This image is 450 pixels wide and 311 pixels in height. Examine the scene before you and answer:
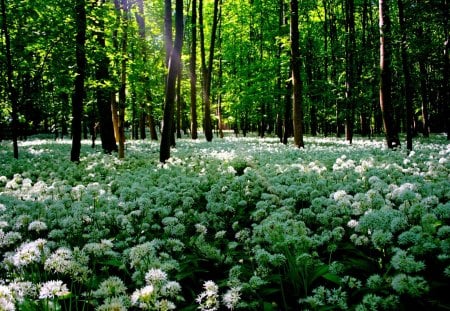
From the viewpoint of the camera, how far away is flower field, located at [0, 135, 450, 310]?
3580 mm

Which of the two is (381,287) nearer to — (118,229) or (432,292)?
(432,292)

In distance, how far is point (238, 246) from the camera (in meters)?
5.94

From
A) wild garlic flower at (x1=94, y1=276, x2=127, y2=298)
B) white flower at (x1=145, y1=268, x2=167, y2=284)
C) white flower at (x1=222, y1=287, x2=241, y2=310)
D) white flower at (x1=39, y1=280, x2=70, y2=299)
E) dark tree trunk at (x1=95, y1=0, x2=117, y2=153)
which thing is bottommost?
white flower at (x1=222, y1=287, x2=241, y2=310)

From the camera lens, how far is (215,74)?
55.1 m

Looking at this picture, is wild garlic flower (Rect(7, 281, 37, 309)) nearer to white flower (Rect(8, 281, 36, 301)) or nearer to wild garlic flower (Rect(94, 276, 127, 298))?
white flower (Rect(8, 281, 36, 301))

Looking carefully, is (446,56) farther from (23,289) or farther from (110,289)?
(23,289)

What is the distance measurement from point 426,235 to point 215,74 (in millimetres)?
52863

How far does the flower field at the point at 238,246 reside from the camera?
358 cm

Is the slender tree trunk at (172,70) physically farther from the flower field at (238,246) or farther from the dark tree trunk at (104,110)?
the dark tree trunk at (104,110)

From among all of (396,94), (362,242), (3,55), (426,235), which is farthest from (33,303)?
(396,94)

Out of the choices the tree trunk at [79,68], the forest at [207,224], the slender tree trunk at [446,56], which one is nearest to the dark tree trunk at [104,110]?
the forest at [207,224]

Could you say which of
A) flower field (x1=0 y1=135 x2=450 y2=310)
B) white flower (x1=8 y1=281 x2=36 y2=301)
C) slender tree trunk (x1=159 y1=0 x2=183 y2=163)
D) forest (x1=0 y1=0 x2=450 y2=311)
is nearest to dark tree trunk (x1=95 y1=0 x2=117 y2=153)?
forest (x1=0 y1=0 x2=450 y2=311)

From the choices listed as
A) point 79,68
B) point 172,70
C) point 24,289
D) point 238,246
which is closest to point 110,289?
point 24,289

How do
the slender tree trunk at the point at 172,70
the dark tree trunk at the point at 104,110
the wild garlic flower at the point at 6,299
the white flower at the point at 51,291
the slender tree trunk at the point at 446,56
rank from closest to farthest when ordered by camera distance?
the wild garlic flower at the point at 6,299 → the white flower at the point at 51,291 → the slender tree trunk at the point at 446,56 → the slender tree trunk at the point at 172,70 → the dark tree trunk at the point at 104,110
